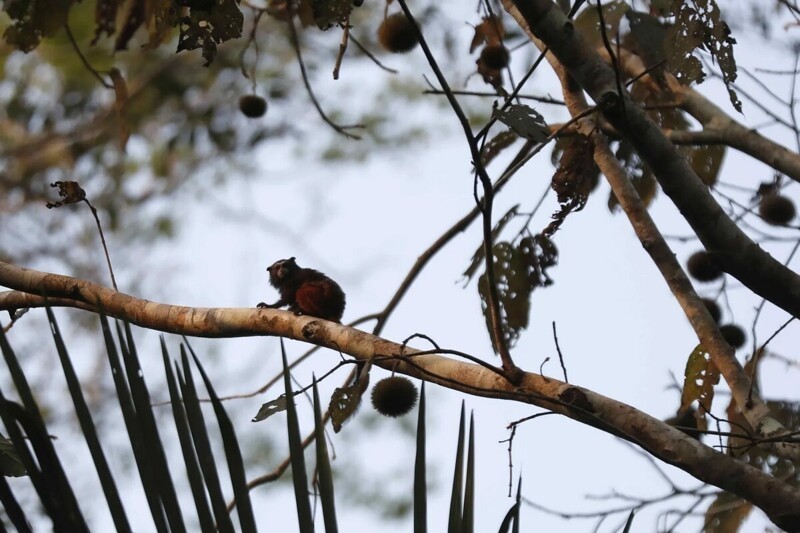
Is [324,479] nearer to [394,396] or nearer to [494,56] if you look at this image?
[394,396]

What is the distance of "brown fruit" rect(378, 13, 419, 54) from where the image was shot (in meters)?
4.46

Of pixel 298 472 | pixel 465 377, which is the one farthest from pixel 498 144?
pixel 298 472

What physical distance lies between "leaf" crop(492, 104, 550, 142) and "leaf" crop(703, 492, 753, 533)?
6.10ft

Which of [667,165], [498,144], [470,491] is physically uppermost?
[498,144]

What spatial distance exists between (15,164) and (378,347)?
10.4m

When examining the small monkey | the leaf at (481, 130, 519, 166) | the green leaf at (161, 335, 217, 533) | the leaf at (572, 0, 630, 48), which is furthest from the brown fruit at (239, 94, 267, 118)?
the green leaf at (161, 335, 217, 533)

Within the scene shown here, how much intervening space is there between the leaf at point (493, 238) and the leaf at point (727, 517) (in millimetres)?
1202

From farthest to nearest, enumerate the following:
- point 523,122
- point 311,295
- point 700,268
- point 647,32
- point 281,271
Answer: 1. point 281,271
2. point 700,268
3. point 311,295
4. point 647,32
5. point 523,122

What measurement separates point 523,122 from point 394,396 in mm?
1044

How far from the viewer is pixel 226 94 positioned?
11.5 metres

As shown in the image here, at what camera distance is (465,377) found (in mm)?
2332

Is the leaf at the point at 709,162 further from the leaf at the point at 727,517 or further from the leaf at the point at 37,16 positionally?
the leaf at the point at 37,16

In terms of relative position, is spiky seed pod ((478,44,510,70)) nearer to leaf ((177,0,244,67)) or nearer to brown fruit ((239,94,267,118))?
brown fruit ((239,94,267,118))

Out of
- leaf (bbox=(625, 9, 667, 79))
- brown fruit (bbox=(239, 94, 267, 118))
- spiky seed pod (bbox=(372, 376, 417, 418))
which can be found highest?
brown fruit (bbox=(239, 94, 267, 118))
